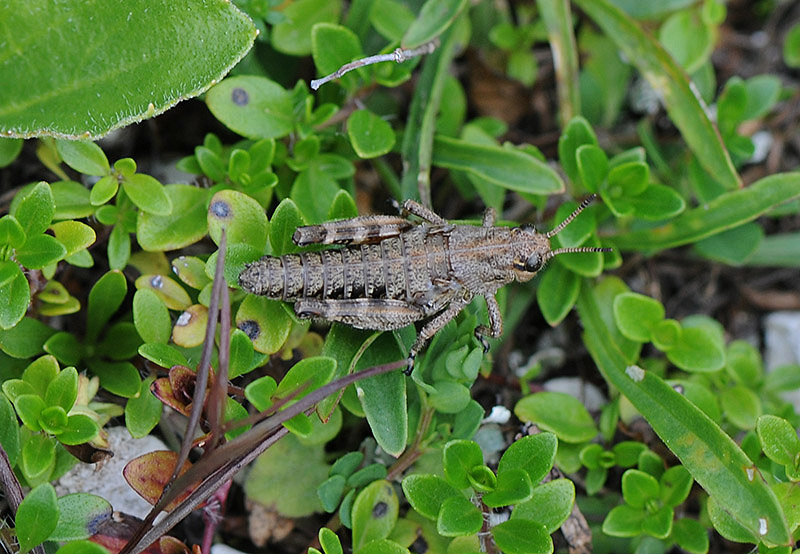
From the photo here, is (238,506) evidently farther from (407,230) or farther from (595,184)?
(595,184)

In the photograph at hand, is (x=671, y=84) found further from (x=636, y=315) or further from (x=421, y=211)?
(x=421, y=211)

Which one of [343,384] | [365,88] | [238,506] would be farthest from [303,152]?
[238,506]

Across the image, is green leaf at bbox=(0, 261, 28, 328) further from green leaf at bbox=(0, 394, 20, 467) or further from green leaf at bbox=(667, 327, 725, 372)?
green leaf at bbox=(667, 327, 725, 372)

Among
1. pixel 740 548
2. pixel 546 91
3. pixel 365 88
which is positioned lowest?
pixel 740 548

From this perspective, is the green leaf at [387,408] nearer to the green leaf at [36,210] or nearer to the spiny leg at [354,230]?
the spiny leg at [354,230]

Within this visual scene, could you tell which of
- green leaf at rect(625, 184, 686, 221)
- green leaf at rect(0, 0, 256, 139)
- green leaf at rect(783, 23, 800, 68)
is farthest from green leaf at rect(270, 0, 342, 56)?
green leaf at rect(783, 23, 800, 68)

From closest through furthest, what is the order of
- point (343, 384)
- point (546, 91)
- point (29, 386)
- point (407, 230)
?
point (343, 384)
point (29, 386)
point (407, 230)
point (546, 91)
